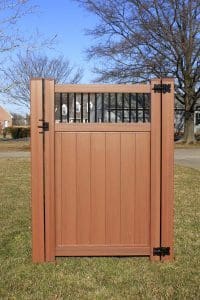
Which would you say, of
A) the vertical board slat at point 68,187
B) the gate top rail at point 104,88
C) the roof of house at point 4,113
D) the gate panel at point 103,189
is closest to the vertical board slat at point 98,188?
the gate panel at point 103,189

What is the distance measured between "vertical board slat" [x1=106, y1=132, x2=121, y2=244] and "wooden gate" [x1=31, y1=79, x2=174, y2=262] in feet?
0.03

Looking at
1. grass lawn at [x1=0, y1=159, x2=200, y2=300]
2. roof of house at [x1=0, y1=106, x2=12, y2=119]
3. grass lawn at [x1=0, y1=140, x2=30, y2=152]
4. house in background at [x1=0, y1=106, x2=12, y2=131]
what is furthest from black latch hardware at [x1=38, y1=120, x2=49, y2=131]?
roof of house at [x1=0, y1=106, x2=12, y2=119]

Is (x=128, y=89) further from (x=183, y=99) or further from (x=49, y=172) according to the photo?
(x=183, y=99)

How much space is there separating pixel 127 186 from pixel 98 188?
303 mm

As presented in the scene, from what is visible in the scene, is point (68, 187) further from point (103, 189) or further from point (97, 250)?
point (97, 250)

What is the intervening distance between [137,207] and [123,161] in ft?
1.66

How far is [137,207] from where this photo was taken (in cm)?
567

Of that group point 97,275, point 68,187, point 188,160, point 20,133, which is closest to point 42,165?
point 68,187

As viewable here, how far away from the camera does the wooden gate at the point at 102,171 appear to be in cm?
551

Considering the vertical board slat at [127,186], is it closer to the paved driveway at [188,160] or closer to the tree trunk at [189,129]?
the paved driveway at [188,160]

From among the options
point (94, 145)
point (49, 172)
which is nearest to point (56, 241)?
point (49, 172)

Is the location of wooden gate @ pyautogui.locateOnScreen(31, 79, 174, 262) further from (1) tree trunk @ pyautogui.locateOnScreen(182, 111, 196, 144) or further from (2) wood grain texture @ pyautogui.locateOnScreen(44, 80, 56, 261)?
(1) tree trunk @ pyautogui.locateOnScreen(182, 111, 196, 144)

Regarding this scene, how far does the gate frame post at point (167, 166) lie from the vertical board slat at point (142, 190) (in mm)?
160

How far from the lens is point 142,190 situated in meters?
5.65
